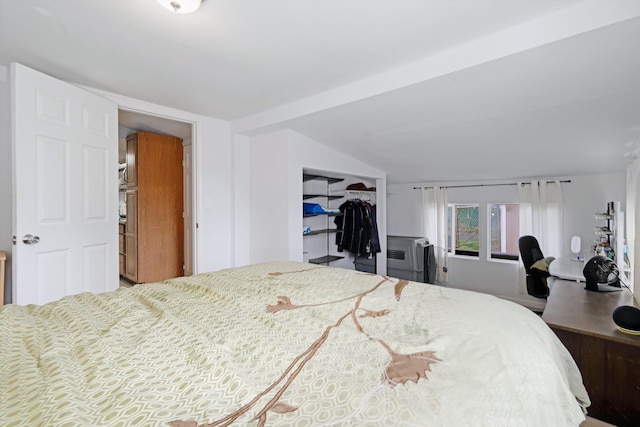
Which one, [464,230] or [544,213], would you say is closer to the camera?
[544,213]

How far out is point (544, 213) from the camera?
381cm

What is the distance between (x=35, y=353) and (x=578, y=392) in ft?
5.62

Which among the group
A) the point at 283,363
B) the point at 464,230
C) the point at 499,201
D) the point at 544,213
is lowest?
the point at 283,363

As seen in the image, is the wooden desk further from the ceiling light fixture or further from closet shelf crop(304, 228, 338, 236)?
closet shelf crop(304, 228, 338, 236)

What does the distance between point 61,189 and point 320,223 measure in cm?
288

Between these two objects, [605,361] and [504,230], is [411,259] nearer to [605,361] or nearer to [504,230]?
[504,230]

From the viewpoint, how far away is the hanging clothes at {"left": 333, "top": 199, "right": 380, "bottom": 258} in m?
4.18

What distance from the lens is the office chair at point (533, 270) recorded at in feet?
11.0

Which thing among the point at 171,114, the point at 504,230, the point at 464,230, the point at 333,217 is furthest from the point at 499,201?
the point at 171,114

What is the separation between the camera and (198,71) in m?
2.07

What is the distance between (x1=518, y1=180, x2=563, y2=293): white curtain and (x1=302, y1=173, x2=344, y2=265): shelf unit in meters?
2.51

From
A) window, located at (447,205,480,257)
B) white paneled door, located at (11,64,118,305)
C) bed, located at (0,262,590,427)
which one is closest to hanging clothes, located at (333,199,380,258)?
window, located at (447,205,480,257)

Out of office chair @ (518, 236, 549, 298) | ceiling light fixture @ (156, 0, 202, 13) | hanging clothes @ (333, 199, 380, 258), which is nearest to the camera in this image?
ceiling light fixture @ (156, 0, 202, 13)

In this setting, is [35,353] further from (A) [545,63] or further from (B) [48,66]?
(A) [545,63]
